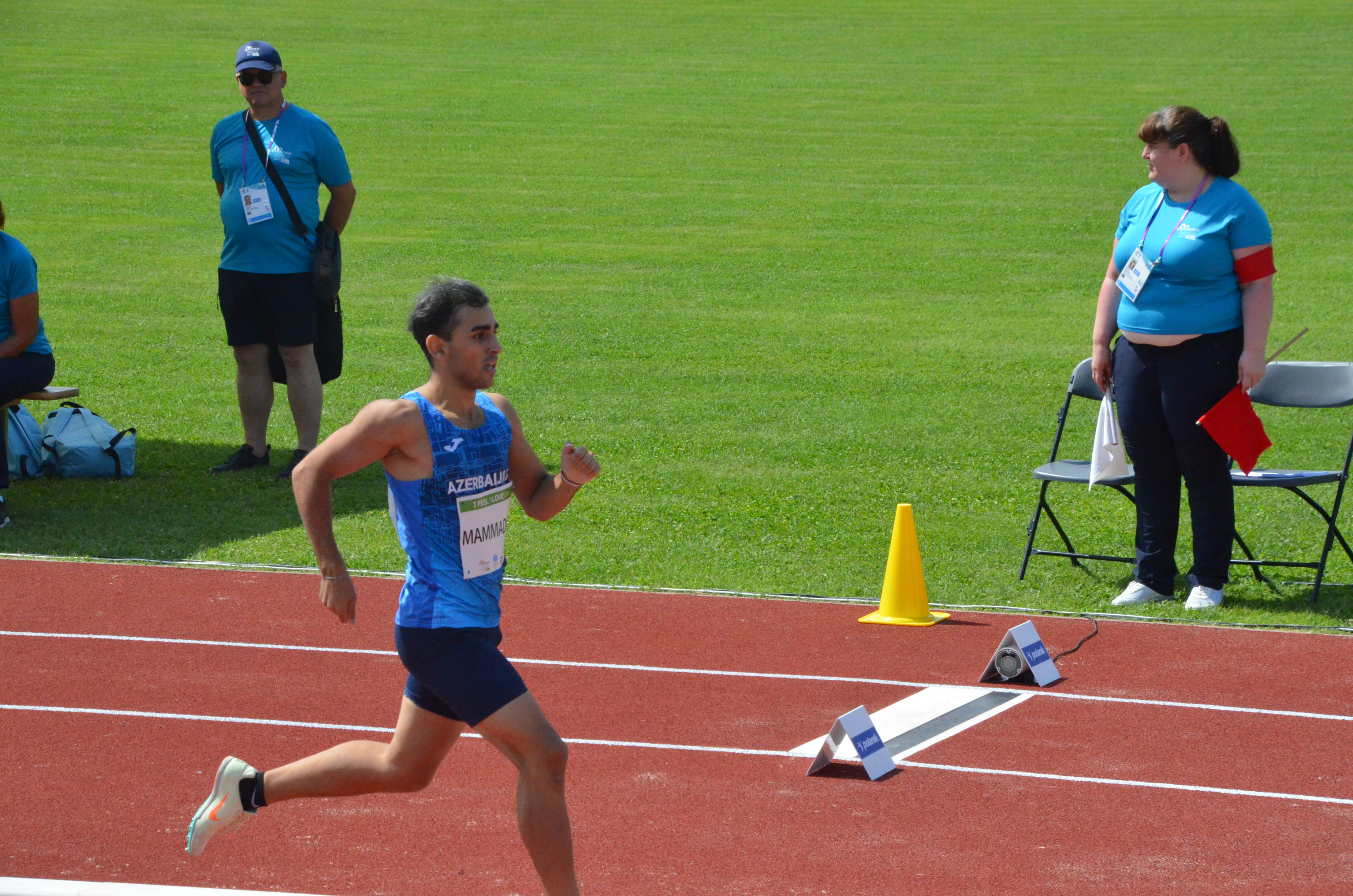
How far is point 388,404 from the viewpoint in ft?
14.9

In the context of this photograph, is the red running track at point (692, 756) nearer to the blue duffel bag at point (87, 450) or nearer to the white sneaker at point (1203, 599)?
the white sneaker at point (1203, 599)

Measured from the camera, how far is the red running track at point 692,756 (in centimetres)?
511

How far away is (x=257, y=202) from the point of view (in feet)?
34.0

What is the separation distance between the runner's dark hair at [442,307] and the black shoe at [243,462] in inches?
270

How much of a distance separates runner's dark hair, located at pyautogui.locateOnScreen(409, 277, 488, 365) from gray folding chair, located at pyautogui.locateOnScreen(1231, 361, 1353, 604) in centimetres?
479

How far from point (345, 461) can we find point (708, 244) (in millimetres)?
18580

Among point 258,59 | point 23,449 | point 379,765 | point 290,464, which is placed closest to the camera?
point 379,765

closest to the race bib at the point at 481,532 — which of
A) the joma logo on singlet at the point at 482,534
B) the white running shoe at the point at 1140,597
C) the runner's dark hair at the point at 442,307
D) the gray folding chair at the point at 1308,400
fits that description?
the joma logo on singlet at the point at 482,534

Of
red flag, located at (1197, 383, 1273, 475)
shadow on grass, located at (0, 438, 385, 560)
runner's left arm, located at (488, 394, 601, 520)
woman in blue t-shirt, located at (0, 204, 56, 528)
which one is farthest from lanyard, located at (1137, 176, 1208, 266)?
woman in blue t-shirt, located at (0, 204, 56, 528)

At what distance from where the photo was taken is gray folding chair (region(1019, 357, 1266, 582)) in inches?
328

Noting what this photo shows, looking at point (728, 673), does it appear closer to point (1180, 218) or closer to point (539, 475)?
point (539, 475)

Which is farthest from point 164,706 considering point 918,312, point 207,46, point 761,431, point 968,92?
point 207,46

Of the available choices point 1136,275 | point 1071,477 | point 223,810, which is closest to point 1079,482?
point 1071,477

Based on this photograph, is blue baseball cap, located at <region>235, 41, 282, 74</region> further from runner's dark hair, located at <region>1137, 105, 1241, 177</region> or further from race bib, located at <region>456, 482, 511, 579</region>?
race bib, located at <region>456, 482, 511, 579</region>
